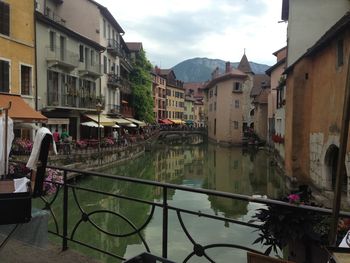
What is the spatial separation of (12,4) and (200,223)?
1627 centimetres

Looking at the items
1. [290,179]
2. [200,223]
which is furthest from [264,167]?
[200,223]

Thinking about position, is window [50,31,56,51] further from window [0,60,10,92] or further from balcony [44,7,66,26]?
window [0,60,10,92]

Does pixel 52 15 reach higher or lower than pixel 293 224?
higher

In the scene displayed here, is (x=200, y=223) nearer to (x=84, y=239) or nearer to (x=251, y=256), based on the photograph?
(x=84, y=239)

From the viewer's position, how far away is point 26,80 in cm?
2297

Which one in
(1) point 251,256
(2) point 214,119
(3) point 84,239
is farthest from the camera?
(2) point 214,119

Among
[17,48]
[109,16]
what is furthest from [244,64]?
[17,48]

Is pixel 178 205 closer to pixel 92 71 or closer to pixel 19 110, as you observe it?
pixel 19 110

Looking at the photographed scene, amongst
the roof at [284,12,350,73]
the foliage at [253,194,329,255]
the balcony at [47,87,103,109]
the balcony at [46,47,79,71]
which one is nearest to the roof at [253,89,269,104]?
the balcony at [47,87,103,109]

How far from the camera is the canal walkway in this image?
3.89 metres

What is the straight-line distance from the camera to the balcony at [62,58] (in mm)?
25219

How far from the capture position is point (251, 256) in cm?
239

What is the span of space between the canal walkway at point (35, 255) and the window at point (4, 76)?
58.8 feet

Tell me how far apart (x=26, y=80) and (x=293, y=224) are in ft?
74.7
